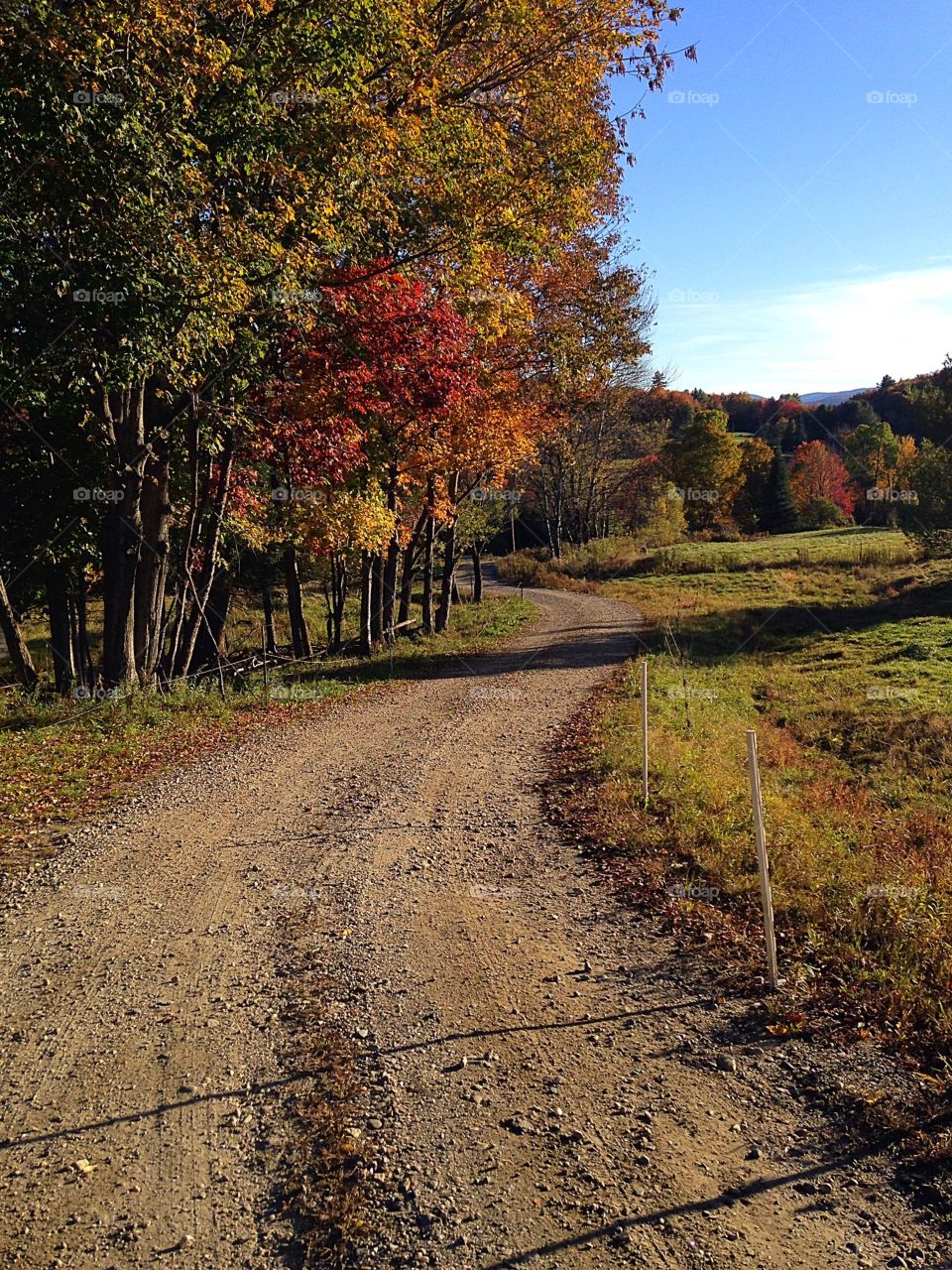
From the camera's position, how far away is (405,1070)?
4.96 m

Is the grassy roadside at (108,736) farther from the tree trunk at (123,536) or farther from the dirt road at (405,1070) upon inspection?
the tree trunk at (123,536)

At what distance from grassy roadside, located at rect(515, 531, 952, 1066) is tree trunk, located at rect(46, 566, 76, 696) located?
620 inches

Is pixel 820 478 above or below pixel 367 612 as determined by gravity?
above

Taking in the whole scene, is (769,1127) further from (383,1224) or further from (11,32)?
(11,32)

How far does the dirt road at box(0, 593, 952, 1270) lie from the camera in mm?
3766

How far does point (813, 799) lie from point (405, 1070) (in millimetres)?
8006

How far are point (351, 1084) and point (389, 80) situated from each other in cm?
1460

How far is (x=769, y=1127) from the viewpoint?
175 inches

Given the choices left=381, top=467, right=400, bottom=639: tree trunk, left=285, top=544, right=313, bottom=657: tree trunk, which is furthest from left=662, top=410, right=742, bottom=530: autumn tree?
left=285, top=544, right=313, bottom=657: tree trunk

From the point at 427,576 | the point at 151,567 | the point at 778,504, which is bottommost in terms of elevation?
the point at 427,576

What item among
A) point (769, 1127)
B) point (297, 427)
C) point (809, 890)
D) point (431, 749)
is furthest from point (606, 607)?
point (769, 1127)

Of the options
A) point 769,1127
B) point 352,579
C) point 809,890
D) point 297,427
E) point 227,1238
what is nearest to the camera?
point 227,1238

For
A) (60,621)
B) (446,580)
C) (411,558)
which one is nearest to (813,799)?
(446,580)

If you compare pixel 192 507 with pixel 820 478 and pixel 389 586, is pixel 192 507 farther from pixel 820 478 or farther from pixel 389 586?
pixel 820 478
